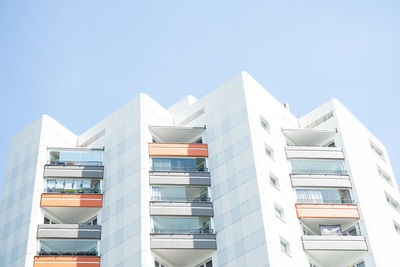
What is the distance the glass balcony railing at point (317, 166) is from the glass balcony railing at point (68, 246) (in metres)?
20.7

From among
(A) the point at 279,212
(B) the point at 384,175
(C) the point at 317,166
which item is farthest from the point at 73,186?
(B) the point at 384,175

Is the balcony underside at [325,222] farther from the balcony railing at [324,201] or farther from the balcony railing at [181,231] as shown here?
the balcony railing at [181,231]

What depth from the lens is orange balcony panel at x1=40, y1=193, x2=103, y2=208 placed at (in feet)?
207

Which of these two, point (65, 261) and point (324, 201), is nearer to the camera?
point (65, 261)

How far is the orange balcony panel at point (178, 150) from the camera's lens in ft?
211

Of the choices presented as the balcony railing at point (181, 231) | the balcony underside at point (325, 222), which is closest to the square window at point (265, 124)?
the balcony underside at point (325, 222)

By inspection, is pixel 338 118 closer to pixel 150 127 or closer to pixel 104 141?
pixel 150 127

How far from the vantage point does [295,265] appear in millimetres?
55000

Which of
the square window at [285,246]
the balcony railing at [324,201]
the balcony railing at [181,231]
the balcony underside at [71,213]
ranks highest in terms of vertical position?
the balcony underside at [71,213]

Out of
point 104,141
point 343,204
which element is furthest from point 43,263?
point 343,204

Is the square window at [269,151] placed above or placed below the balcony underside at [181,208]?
above

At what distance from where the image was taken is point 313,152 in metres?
65.7

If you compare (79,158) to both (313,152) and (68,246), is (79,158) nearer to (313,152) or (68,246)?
(68,246)

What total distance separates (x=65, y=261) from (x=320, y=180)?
81.5ft
